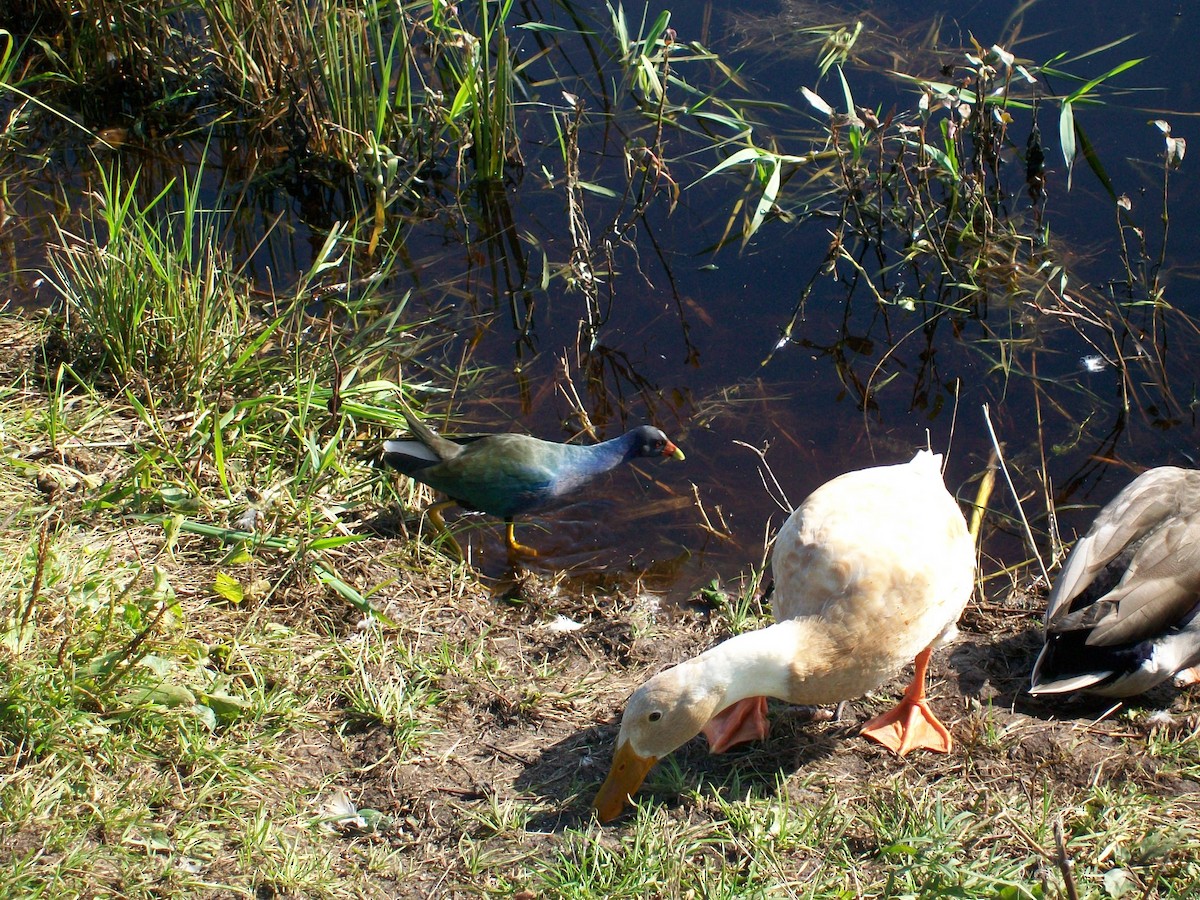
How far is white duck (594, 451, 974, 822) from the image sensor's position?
314 centimetres

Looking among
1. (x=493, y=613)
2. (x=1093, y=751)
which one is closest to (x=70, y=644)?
(x=493, y=613)

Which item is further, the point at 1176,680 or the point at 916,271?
A: the point at 916,271

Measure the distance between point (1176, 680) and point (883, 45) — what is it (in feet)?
15.9

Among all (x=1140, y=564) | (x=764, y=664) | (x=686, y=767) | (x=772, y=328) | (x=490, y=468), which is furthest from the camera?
(x=772, y=328)

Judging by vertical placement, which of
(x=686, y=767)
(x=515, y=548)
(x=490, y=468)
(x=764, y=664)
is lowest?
(x=515, y=548)

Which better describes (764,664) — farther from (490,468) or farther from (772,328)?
(772,328)

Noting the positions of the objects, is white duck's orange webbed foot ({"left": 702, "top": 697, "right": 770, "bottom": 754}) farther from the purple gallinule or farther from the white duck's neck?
the purple gallinule

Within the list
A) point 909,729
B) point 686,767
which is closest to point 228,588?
point 686,767

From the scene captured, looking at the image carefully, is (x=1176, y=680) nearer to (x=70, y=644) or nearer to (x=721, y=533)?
(x=721, y=533)

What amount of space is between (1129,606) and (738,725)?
130 centimetres

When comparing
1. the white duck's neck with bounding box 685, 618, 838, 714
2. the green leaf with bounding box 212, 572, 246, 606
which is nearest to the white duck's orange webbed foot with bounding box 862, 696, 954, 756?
the white duck's neck with bounding box 685, 618, 838, 714

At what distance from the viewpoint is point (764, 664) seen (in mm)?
3164

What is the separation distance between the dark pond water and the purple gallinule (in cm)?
33

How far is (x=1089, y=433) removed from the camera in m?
5.14
